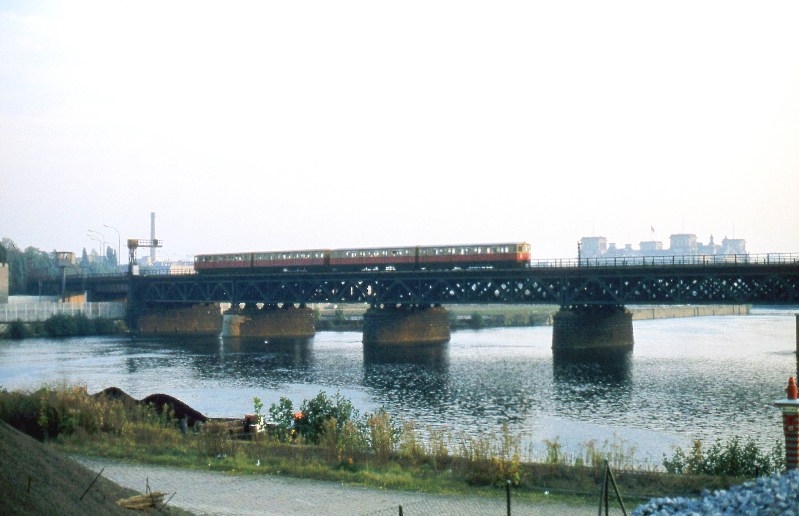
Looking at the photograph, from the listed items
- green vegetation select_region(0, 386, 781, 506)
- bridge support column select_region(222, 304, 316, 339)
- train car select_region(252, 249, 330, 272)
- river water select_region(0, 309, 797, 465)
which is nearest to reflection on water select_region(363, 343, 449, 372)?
river water select_region(0, 309, 797, 465)

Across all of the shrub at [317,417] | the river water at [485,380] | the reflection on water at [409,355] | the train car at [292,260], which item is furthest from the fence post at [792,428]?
the train car at [292,260]

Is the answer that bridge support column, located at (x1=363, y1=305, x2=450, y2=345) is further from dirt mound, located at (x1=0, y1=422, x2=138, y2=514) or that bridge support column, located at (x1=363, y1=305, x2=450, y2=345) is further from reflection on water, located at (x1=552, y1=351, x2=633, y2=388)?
dirt mound, located at (x1=0, y1=422, x2=138, y2=514)

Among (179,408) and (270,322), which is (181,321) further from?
(179,408)

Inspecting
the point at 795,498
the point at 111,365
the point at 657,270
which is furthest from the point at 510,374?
the point at 795,498

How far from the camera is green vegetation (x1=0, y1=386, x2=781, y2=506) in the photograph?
21.7 m

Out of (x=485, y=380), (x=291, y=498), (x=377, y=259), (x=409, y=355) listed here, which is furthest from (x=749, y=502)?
(x=377, y=259)

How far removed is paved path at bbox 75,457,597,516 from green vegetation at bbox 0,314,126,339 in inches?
4181

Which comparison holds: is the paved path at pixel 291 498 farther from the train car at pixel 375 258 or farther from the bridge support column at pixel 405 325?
the train car at pixel 375 258

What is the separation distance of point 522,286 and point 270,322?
44.9 m

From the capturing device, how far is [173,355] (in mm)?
94500

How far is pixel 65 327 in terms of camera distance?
12500 centimetres

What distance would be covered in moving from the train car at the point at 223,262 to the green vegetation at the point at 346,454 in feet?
309

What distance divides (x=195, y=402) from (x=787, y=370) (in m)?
51.1

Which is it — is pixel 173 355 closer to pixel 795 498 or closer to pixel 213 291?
pixel 213 291
